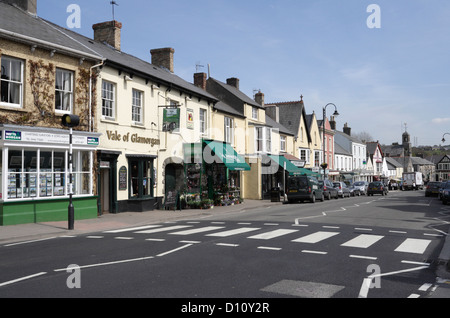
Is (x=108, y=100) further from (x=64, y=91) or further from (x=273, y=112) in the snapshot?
(x=273, y=112)

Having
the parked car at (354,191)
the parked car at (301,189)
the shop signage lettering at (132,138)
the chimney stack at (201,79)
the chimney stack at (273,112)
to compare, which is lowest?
the parked car at (354,191)

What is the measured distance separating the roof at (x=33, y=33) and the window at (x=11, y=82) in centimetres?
89

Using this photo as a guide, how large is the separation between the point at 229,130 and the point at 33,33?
56.1ft

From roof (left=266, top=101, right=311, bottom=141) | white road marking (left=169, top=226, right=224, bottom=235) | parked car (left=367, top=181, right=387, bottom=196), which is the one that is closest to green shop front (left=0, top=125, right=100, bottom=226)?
white road marking (left=169, top=226, right=224, bottom=235)

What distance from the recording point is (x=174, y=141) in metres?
23.2

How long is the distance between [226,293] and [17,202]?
1131 cm

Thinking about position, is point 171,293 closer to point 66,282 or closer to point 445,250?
point 66,282

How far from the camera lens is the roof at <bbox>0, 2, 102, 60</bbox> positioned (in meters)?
14.5

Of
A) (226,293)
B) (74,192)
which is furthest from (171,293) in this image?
(74,192)

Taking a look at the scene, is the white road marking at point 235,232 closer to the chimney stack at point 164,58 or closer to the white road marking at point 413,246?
the white road marking at point 413,246

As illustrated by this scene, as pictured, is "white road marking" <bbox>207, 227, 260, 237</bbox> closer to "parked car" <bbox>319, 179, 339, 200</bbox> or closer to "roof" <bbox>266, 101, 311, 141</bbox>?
"parked car" <bbox>319, 179, 339, 200</bbox>

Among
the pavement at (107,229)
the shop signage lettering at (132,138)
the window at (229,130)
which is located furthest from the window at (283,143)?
the pavement at (107,229)

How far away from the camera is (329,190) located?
3556 cm

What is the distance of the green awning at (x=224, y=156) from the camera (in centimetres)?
2483
